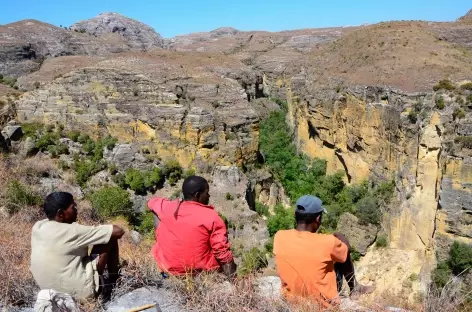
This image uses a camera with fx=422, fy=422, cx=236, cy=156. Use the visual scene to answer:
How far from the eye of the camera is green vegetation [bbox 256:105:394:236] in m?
21.0

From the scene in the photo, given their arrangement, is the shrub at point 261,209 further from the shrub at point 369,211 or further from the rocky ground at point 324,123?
the shrub at point 369,211

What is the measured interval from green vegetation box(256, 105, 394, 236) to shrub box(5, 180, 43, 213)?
13356 millimetres

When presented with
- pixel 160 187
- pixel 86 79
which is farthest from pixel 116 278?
pixel 86 79

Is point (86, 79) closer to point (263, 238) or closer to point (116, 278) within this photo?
point (263, 238)

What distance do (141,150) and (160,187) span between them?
2.50 meters

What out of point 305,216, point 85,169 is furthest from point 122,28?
point 305,216

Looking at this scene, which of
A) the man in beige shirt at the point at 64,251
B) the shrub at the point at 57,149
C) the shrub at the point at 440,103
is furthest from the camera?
the shrub at the point at 57,149

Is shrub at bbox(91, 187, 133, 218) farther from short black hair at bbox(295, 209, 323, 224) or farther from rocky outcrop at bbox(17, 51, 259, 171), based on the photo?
short black hair at bbox(295, 209, 323, 224)

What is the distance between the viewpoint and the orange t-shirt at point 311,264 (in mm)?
4141

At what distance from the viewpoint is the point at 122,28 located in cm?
7612

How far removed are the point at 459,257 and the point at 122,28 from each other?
239 feet

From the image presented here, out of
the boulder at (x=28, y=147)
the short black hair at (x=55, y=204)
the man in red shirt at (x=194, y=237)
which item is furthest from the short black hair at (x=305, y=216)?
the boulder at (x=28, y=147)

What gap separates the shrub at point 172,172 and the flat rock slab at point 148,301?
649 inches

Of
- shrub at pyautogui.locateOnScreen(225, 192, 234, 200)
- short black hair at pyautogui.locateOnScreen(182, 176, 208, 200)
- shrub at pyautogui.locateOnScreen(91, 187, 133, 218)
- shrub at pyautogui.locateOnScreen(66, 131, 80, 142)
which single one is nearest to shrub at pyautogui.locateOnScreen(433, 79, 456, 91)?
shrub at pyautogui.locateOnScreen(225, 192, 234, 200)
